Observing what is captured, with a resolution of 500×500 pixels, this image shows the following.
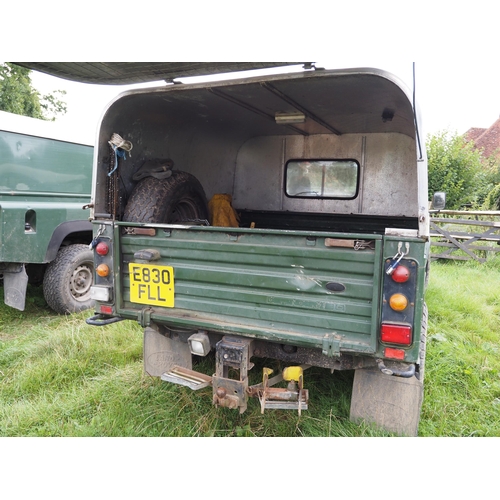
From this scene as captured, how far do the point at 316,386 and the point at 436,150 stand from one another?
11497 mm

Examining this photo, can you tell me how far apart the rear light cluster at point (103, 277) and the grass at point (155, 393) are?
75 cm

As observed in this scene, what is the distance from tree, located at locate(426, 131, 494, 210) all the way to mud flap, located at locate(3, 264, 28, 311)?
11.3 meters

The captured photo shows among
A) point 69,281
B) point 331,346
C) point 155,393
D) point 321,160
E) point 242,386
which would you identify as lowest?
point 155,393

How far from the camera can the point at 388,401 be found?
8.81ft

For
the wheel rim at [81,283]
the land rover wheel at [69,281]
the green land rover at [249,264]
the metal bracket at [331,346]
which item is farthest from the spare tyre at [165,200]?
the wheel rim at [81,283]

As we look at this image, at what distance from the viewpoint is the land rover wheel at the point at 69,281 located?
509 centimetres

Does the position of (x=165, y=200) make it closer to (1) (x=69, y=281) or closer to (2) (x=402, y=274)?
(2) (x=402, y=274)

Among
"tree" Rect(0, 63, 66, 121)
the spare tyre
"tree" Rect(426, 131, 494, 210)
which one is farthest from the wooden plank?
"tree" Rect(0, 63, 66, 121)

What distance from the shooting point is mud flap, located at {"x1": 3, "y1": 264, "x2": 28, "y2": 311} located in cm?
466

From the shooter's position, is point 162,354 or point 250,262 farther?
point 162,354

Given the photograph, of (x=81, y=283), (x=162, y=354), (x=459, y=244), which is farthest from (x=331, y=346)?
(x=459, y=244)

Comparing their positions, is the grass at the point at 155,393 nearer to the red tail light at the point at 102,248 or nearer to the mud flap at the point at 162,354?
the mud flap at the point at 162,354

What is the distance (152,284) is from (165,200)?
0.84 metres

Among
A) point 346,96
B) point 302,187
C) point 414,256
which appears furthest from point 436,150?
point 414,256
